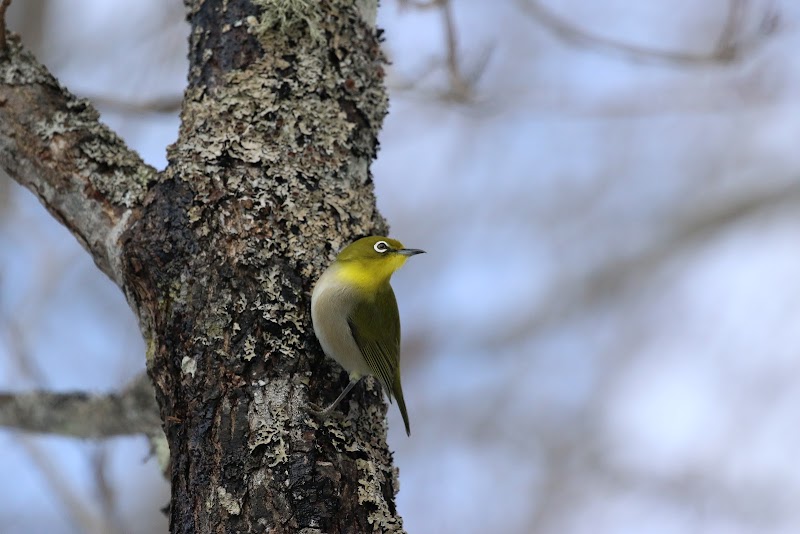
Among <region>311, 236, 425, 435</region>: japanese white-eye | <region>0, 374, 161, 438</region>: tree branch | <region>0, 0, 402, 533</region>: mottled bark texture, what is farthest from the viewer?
<region>0, 374, 161, 438</region>: tree branch

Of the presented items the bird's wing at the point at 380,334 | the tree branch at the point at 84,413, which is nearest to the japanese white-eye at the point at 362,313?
the bird's wing at the point at 380,334

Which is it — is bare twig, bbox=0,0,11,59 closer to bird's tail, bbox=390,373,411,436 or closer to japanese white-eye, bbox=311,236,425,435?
japanese white-eye, bbox=311,236,425,435

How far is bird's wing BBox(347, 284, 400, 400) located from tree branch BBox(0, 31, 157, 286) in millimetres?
995

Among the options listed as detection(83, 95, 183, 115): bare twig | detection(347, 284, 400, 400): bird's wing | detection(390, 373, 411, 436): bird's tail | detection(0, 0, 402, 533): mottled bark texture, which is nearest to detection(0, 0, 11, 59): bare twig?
detection(0, 0, 402, 533): mottled bark texture

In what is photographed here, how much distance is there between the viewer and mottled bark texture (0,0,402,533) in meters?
2.42

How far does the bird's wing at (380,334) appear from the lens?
3342mm

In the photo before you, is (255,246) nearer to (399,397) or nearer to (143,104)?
(399,397)

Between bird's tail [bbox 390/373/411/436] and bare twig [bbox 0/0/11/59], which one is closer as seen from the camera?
bare twig [bbox 0/0/11/59]

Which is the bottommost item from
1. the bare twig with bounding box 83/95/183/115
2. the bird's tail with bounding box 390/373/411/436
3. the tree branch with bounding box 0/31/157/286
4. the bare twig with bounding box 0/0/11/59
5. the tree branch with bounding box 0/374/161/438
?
the bird's tail with bounding box 390/373/411/436

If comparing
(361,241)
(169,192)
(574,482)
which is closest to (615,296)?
(574,482)

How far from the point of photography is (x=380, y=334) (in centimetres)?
378

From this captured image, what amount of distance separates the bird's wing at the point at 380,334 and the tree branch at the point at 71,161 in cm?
100

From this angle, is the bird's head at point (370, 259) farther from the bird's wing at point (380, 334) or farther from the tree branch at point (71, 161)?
the tree branch at point (71, 161)

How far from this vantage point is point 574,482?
9.52m
